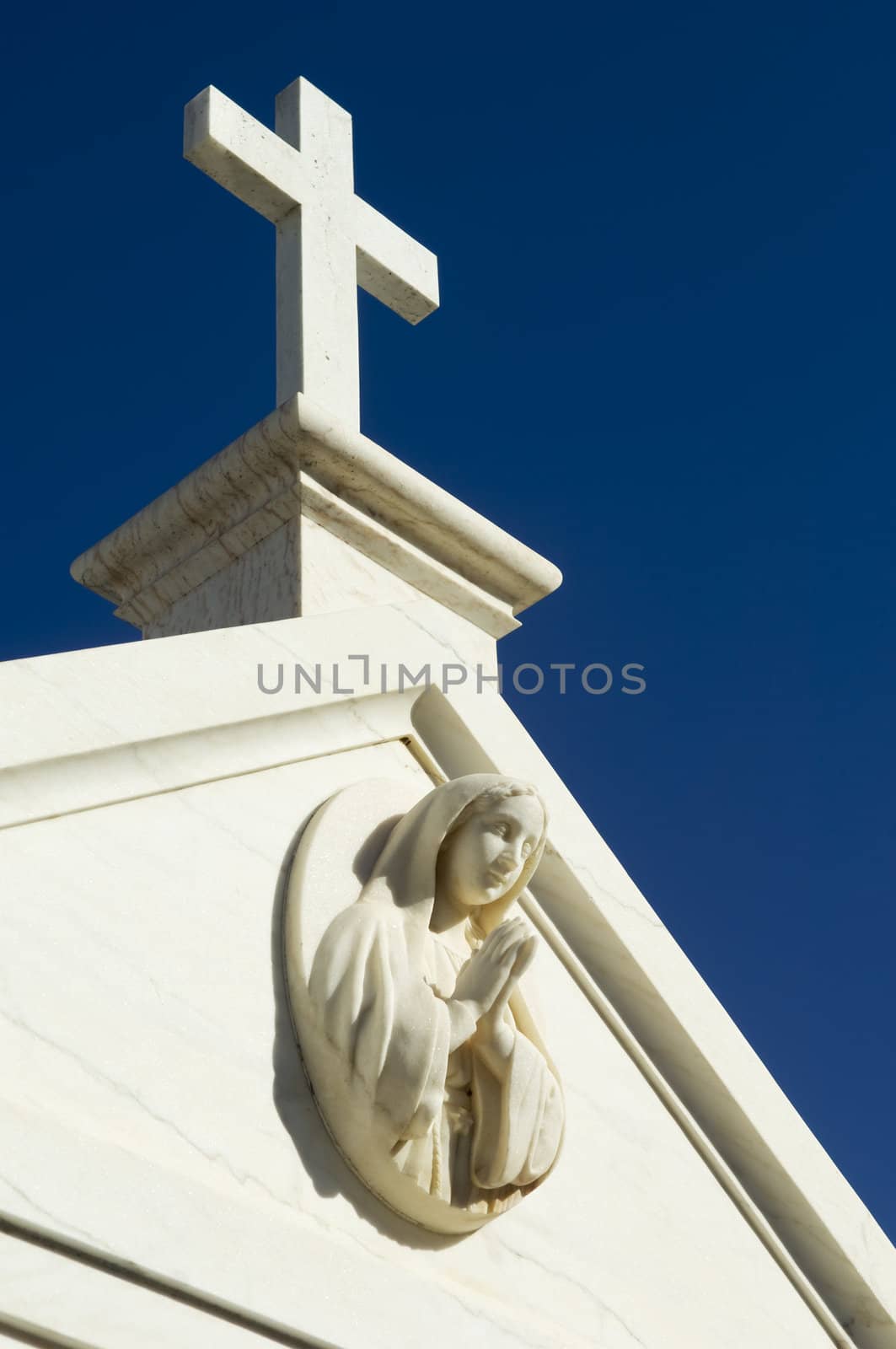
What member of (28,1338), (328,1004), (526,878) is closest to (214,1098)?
(328,1004)

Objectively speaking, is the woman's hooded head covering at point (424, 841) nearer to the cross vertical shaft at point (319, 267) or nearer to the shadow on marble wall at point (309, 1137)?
the shadow on marble wall at point (309, 1137)

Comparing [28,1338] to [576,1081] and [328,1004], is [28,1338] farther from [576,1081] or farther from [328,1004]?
[576,1081]

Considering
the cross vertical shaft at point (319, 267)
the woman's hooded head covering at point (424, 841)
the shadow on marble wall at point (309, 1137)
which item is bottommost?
the shadow on marble wall at point (309, 1137)

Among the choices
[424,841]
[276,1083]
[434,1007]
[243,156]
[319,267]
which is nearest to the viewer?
[276,1083]

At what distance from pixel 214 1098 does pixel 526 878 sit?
1302mm

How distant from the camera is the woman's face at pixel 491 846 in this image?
18.4ft

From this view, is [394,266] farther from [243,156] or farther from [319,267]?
[243,156]

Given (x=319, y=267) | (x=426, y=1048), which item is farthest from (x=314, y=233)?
(x=426, y=1048)

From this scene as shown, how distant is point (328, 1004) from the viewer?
201 inches

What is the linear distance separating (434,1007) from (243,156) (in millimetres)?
3115

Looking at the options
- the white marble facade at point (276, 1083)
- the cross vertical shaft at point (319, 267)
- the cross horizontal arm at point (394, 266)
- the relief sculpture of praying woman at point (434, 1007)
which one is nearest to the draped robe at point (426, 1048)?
the relief sculpture of praying woman at point (434, 1007)

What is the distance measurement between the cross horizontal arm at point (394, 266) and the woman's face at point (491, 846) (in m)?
2.44

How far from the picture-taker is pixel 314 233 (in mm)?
7016

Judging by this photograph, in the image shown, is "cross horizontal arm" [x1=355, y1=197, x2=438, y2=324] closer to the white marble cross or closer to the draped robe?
the white marble cross
